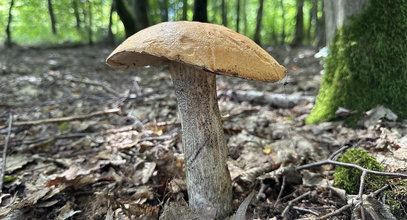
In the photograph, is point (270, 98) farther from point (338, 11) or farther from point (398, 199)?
point (398, 199)

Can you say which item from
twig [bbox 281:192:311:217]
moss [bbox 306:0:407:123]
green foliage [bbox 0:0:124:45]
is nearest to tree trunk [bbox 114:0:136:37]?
green foliage [bbox 0:0:124:45]

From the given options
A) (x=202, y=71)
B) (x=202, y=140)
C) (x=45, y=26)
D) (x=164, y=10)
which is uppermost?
(x=164, y=10)

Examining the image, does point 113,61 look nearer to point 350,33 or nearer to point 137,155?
point 137,155

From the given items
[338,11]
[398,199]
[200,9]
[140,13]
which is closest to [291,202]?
[398,199]

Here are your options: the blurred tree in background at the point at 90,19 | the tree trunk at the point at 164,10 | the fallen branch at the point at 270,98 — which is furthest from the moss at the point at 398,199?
the tree trunk at the point at 164,10

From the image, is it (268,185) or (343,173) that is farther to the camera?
(268,185)

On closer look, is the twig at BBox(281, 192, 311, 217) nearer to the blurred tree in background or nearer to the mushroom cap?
the mushroom cap

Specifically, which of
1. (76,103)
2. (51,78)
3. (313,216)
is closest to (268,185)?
(313,216)
